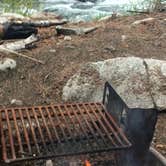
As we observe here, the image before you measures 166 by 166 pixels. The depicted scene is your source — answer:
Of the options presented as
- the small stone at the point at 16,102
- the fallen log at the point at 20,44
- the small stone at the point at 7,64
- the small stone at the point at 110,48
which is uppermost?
the small stone at the point at 110,48

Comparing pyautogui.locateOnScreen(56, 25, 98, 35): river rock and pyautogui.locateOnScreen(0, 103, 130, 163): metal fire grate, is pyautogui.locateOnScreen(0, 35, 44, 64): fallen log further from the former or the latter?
pyautogui.locateOnScreen(0, 103, 130, 163): metal fire grate

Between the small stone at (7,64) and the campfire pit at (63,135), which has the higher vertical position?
the campfire pit at (63,135)

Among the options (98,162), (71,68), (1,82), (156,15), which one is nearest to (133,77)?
(71,68)

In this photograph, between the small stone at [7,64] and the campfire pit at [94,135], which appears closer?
the campfire pit at [94,135]

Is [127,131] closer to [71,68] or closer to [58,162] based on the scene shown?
[58,162]

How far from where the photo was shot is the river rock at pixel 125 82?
4.03 meters

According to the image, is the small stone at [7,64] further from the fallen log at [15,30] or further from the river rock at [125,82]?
the fallen log at [15,30]

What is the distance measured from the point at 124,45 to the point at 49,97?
1483mm

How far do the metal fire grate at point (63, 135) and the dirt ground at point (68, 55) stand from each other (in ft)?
2.21

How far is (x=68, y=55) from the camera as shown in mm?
5051

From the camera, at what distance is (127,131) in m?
2.96

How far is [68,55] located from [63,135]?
2212 mm

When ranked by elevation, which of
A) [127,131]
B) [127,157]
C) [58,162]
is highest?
[127,131]

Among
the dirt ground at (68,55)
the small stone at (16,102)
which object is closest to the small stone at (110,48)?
the dirt ground at (68,55)
